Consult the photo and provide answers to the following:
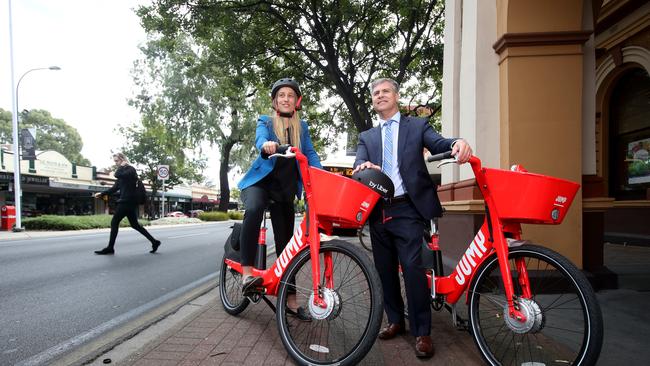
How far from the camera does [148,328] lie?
3.67 meters

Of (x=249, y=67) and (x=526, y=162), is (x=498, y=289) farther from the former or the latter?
(x=249, y=67)

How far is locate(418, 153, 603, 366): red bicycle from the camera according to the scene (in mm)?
2342

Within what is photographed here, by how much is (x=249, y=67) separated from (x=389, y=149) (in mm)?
12155

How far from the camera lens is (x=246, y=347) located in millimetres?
3084

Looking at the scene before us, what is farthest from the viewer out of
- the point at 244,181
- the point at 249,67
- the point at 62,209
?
the point at 62,209

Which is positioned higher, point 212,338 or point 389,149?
point 389,149

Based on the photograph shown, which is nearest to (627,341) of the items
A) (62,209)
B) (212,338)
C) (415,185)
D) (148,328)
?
(415,185)

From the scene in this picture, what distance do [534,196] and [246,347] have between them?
6.98 feet

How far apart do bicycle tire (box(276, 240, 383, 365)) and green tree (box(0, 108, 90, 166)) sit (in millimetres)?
74025

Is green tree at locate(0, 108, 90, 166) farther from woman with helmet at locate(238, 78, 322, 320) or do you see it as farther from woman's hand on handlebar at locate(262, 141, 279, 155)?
woman's hand on handlebar at locate(262, 141, 279, 155)

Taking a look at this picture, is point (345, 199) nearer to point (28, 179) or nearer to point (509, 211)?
point (509, 211)

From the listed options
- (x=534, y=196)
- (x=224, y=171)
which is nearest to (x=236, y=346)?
(x=534, y=196)

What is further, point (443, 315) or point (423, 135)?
point (443, 315)

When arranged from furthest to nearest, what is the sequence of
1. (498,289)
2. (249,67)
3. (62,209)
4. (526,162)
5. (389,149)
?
(62,209), (249,67), (526,162), (389,149), (498,289)
